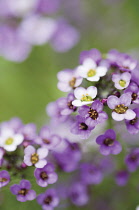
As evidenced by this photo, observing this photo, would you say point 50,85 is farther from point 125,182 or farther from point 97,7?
point 125,182

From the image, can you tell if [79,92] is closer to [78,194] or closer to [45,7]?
[78,194]

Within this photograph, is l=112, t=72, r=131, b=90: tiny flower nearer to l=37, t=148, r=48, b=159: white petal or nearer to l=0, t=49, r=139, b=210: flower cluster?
l=0, t=49, r=139, b=210: flower cluster

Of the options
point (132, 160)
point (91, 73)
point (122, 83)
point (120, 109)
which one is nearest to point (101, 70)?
point (91, 73)

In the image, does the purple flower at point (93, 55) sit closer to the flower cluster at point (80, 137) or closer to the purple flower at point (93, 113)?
the flower cluster at point (80, 137)

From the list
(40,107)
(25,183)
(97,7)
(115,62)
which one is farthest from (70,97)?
(97,7)

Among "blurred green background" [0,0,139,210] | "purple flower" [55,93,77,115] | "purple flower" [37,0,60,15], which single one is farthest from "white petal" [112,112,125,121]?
"purple flower" [37,0,60,15]
